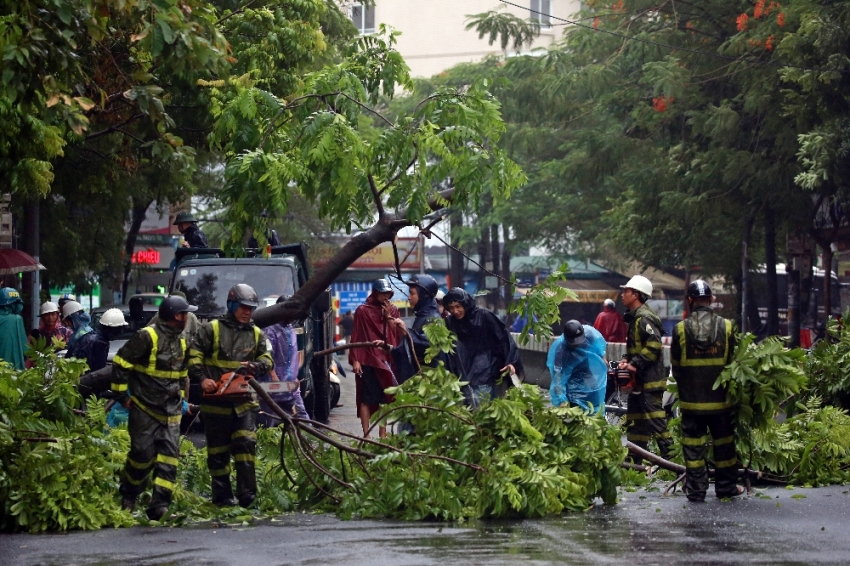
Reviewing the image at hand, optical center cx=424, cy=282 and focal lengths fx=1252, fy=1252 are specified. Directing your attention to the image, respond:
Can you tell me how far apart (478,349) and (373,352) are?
1961 mm

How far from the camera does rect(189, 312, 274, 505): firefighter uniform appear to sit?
900 centimetres

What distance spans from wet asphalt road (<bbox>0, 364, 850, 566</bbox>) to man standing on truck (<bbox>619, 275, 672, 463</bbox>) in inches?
61.8

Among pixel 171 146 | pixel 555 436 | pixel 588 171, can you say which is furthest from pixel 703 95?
pixel 555 436

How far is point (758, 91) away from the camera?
2161 centimetres

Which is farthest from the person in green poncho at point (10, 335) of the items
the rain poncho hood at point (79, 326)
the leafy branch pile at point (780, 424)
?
the leafy branch pile at point (780, 424)

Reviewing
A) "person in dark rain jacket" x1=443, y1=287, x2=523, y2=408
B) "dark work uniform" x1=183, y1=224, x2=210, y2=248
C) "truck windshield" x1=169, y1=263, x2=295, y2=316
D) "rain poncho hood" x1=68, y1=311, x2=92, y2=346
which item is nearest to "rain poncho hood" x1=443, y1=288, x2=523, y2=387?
"person in dark rain jacket" x1=443, y1=287, x2=523, y2=408

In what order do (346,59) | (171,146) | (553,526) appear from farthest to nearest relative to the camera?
1. (171,146)
2. (346,59)
3. (553,526)

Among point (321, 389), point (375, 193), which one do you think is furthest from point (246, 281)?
point (375, 193)

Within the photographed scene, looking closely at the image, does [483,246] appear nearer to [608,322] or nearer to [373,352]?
[608,322]

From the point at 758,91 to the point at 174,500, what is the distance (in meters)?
15.5

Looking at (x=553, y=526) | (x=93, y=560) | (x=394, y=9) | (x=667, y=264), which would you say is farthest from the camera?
(x=394, y=9)

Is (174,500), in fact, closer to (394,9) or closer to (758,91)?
(758,91)

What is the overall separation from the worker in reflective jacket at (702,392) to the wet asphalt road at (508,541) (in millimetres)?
292

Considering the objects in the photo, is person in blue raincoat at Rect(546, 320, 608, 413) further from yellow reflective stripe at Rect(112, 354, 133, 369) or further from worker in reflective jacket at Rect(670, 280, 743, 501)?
yellow reflective stripe at Rect(112, 354, 133, 369)
